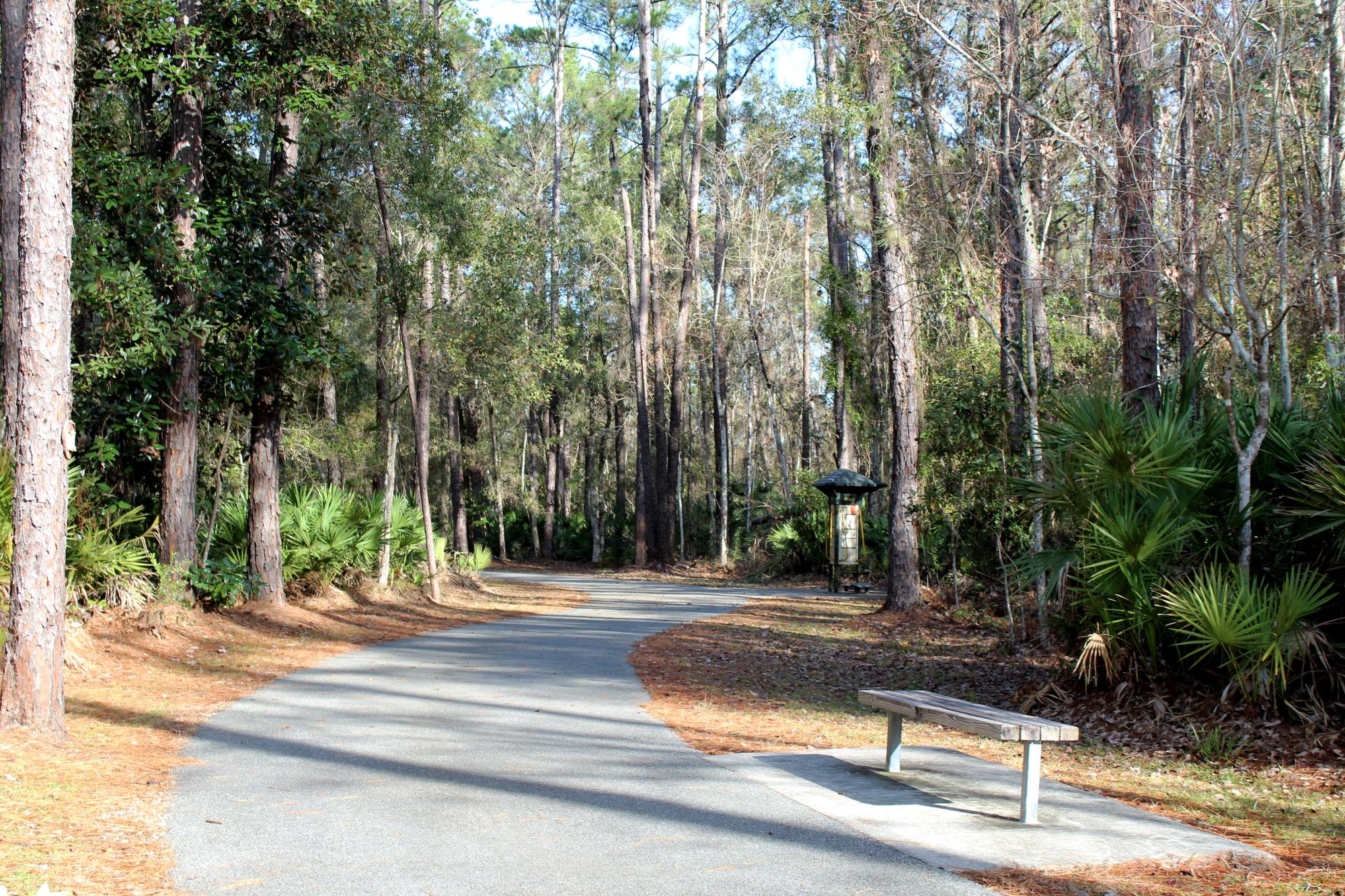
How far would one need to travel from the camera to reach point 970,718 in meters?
6.28

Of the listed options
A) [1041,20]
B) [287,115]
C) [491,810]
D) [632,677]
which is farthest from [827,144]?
[491,810]

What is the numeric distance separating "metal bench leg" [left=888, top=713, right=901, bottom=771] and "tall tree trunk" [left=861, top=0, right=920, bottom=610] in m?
10.5

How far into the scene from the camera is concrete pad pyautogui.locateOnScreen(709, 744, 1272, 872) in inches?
211

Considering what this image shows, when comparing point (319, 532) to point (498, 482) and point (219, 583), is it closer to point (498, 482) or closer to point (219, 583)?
point (219, 583)

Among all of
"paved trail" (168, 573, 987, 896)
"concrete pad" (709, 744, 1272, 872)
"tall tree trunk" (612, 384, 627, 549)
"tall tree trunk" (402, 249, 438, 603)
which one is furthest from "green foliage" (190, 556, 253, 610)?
"tall tree trunk" (612, 384, 627, 549)

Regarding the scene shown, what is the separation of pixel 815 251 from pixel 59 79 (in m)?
39.0

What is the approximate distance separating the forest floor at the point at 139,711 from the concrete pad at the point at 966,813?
3571mm

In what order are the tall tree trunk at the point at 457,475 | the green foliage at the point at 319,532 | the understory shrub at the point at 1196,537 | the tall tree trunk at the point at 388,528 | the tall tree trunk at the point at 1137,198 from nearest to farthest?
1. the understory shrub at the point at 1196,537
2. the tall tree trunk at the point at 1137,198
3. the green foliage at the point at 319,532
4. the tall tree trunk at the point at 388,528
5. the tall tree trunk at the point at 457,475

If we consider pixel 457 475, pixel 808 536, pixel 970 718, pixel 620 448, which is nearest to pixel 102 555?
pixel 970 718

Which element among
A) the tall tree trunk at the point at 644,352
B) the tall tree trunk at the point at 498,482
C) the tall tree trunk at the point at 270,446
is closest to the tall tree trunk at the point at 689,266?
the tall tree trunk at the point at 644,352

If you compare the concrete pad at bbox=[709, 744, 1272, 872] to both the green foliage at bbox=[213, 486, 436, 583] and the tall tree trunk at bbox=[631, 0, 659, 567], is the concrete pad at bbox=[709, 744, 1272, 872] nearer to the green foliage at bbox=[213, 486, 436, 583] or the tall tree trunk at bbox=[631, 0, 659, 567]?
the green foliage at bbox=[213, 486, 436, 583]

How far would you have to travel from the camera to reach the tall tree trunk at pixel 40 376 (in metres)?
7.45

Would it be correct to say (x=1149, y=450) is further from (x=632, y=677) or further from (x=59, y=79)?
(x=59, y=79)

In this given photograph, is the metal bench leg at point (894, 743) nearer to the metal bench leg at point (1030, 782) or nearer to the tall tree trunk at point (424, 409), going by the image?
the metal bench leg at point (1030, 782)
